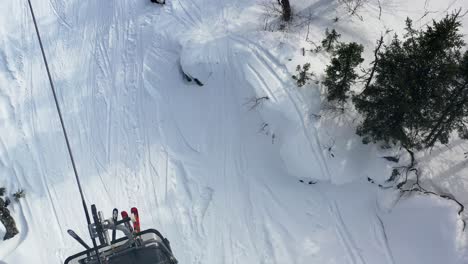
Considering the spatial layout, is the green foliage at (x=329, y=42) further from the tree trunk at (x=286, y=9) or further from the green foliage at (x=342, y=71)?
the green foliage at (x=342, y=71)

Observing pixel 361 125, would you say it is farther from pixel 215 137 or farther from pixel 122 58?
pixel 122 58

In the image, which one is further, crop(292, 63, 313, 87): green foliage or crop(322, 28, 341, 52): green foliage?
crop(322, 28, 341, 52): green foliage

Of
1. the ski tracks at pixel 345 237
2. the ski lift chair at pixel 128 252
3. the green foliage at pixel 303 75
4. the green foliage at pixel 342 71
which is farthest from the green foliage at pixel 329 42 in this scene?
the ski lift chair at pixel 128 252

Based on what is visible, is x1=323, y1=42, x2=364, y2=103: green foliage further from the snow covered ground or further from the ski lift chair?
the ski lift chair

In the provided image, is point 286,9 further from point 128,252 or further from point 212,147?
point 128,252

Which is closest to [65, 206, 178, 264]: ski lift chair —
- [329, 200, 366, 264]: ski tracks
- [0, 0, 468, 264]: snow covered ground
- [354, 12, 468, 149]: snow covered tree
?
[0, 0, 468, 264]: snow covered ground

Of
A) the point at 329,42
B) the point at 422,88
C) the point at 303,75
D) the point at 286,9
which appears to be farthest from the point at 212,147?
the point at 422,88

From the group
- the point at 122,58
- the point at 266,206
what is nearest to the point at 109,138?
the point at 122,58
